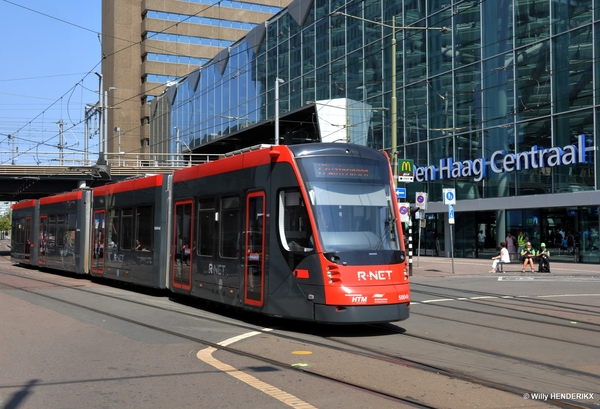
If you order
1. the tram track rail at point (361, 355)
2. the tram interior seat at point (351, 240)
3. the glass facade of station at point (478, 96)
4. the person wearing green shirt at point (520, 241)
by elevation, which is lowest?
the tram track rail at point (361, 355)

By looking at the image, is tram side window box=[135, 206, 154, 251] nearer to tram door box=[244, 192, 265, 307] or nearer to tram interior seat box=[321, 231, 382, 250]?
tram door box=[244, 192, 265, 307]

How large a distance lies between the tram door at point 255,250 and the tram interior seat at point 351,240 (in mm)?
1516

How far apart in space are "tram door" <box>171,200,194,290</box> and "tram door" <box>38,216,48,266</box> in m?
13.9

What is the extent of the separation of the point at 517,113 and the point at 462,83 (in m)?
4.19

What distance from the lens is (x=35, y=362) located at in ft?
28.7

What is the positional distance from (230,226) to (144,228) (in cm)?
555

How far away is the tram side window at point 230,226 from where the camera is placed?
12867 mm

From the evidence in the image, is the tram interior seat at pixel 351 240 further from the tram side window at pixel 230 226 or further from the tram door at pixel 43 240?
the tram door at pixel 43 240

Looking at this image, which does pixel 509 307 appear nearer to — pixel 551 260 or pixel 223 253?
pixel 223 253

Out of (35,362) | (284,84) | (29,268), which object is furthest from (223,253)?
(284,84)

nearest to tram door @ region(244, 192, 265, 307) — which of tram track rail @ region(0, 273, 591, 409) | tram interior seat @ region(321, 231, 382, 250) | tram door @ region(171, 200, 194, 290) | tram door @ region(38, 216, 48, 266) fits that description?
tram track rail @ region(0, 273, 591, 409)

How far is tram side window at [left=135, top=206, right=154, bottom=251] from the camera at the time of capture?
17484 mm

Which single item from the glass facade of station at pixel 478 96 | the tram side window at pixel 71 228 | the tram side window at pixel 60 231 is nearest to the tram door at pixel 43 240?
the tram side window at pixel 60 231

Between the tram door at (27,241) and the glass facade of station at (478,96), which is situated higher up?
the glass facade of station at (478,96)
